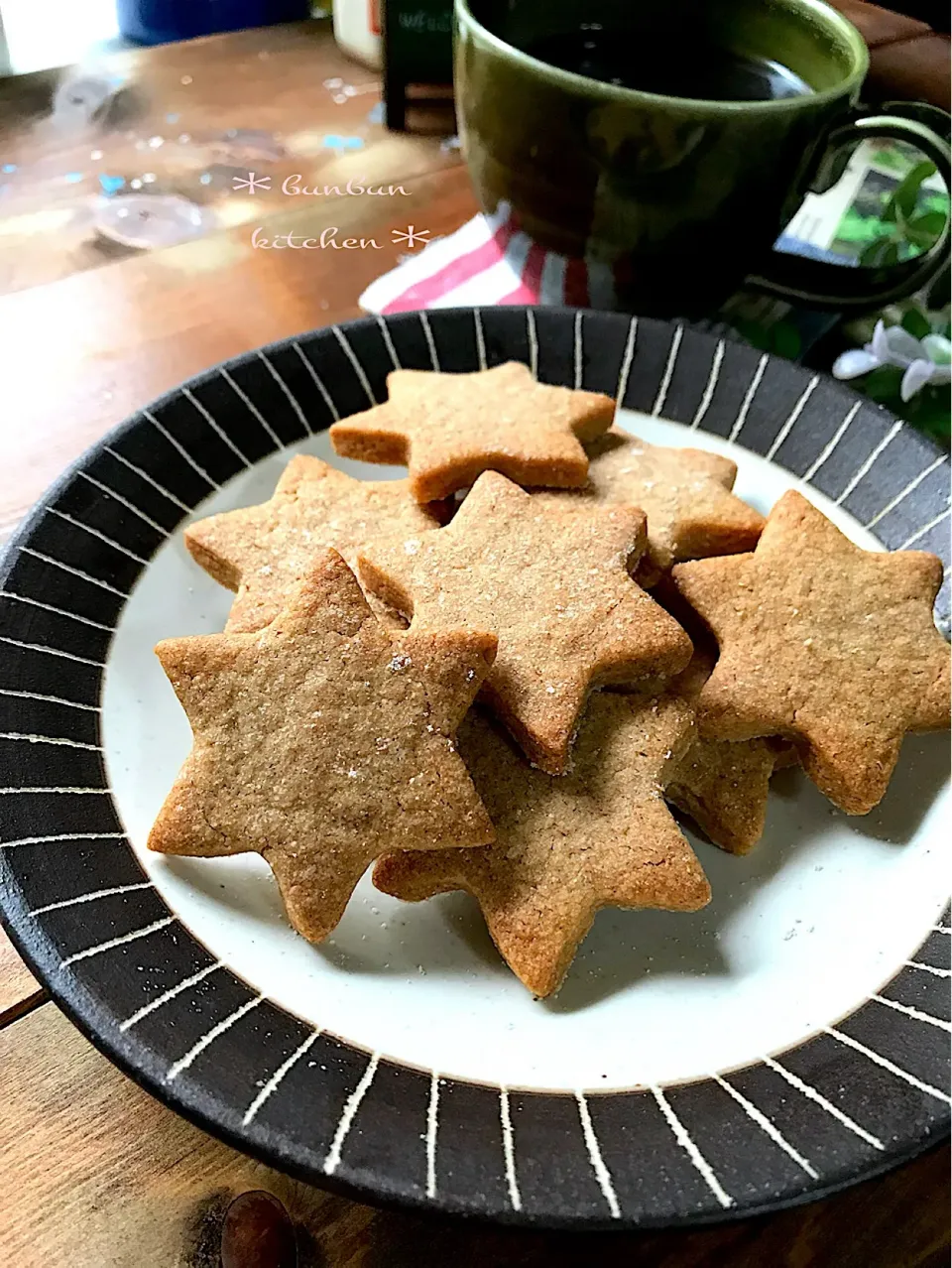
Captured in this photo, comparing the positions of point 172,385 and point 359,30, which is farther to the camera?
point 359,30

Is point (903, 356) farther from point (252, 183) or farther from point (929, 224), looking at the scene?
point (252, 183)

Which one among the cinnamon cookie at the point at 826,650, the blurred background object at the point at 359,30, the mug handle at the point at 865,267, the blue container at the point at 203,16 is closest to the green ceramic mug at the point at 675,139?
the mug handle at the point at 865,267

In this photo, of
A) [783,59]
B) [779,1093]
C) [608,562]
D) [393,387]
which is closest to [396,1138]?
[779,1093]

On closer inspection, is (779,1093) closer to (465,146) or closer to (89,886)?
(89,886)

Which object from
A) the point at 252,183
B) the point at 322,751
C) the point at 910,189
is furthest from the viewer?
the point at 252,183

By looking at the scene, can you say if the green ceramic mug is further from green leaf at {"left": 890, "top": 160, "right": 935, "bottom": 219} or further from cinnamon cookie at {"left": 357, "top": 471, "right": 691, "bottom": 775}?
cinnamon cookie at {"left": 357, "top": 471, "right": 691, "bottom": 775}

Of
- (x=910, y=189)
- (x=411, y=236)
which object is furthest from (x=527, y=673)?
(x=910, y=189)

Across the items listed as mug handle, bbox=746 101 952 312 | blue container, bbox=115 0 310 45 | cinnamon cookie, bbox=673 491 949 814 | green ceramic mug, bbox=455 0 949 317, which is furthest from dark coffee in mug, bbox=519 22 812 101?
blue container, bbox=115 0 310 45
